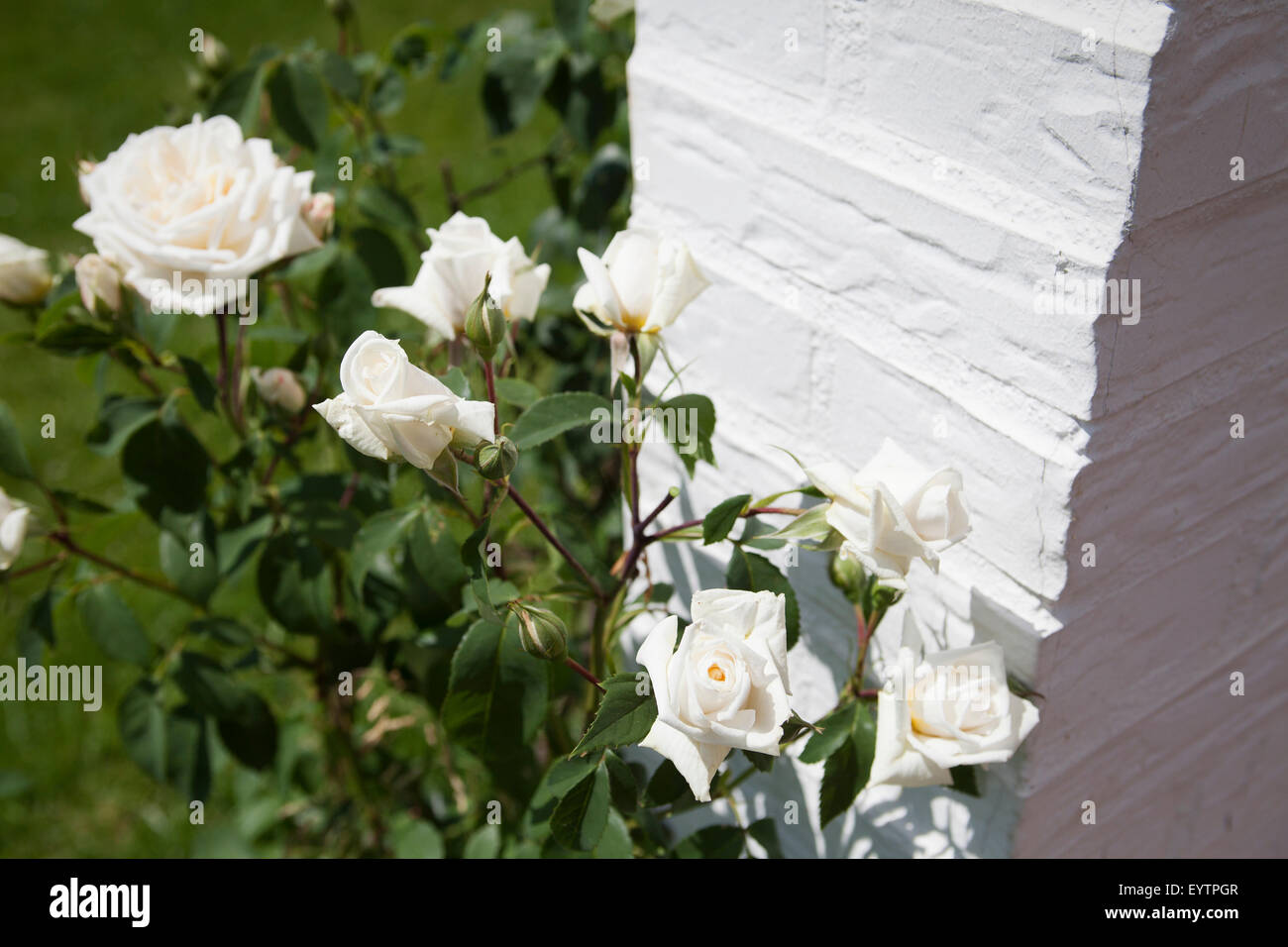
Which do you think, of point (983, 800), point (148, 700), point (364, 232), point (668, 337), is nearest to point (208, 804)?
point (148, 700)

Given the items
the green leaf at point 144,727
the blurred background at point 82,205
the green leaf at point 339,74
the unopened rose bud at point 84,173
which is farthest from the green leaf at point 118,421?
the green leaf at point 339,74

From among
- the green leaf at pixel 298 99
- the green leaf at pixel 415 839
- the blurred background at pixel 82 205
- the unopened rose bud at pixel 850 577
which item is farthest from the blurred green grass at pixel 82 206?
the unopened rose bud at pixel 850 577

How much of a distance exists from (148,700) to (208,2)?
4133 mm

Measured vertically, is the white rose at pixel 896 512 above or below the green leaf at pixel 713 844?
above

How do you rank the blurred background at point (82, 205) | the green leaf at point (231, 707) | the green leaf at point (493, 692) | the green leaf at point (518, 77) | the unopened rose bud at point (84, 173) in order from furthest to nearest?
→ 1. the blurred background at point (82, 205)
2. the green leaf at point (518, 77)
3. the green leaf at point (231, 707)
4. the unopened rose bud at point (84, 173)
5. the green leaf at point (493, 692)

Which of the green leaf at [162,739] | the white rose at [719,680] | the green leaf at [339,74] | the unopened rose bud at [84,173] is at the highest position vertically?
the green leaf at [339,74]

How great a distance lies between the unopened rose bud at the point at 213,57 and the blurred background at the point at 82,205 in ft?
0.07

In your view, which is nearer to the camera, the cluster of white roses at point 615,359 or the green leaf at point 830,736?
the cluster of white roses at point 615,359

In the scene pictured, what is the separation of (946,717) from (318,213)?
75 cm

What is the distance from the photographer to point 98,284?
1.13m

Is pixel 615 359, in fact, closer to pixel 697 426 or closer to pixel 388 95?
pixel 697 426

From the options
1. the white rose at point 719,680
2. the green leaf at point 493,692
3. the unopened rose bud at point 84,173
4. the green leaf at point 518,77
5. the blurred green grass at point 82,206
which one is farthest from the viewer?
the blurred green grass at point 82,206

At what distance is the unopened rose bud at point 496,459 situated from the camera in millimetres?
835

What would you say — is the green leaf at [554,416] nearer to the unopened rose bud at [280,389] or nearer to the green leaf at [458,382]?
the green leaf at [458,382]
